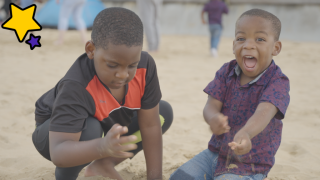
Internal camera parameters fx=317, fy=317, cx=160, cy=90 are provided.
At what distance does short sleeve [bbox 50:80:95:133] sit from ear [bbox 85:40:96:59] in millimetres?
162

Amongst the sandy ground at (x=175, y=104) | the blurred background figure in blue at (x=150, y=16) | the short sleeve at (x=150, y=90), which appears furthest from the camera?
the blurred background figure in blue at (x=150, y=16)

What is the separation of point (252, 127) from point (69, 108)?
88 cm

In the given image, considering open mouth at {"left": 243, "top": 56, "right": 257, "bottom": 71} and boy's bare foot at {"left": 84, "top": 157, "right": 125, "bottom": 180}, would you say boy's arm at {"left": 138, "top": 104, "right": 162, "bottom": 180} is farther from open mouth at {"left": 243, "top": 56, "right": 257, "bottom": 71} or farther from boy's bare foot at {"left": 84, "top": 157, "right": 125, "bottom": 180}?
open mouth at {"left": 243, "top": 56, "right": 257, "bottom": 71}

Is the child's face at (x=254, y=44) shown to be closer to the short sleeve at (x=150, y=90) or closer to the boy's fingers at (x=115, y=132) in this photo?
the short sleeve at (x=150, y=90)

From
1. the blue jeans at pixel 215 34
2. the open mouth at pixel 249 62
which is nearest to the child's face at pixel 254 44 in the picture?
the open mouth at pixel 249 62

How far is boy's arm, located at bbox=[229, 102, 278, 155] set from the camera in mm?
1412

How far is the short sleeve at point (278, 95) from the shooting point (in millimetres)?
1619

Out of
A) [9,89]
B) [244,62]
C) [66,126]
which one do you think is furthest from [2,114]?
[244,62]

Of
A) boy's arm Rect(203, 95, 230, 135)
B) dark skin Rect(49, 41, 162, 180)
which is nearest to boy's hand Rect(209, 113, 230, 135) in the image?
boy's arm Rect(203, 95, 230, 135)

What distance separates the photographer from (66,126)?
1.48 metres

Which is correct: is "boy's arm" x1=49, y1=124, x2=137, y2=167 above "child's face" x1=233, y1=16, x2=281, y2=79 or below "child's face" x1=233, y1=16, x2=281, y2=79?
below

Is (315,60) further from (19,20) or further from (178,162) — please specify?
(19,20)

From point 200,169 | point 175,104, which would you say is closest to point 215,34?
point 175,104

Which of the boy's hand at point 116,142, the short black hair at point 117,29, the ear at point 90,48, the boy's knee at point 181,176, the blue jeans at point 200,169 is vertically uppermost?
the short black hair at point 117,29
